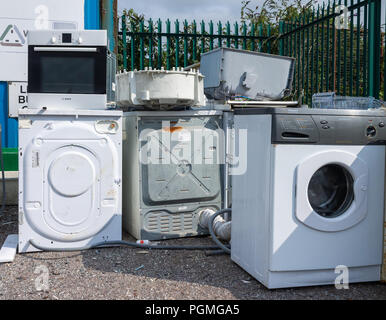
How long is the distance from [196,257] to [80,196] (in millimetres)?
992

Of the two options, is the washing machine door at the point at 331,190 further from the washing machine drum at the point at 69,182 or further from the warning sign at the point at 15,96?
the warning sign at the point at 15,96

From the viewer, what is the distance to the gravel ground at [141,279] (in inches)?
99.7

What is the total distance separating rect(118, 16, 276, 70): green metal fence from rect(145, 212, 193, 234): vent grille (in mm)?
2483

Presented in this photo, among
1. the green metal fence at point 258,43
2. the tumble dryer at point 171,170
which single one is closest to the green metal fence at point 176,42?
the green metal fence at point 258,43

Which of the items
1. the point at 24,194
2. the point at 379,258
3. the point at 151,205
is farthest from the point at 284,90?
the point at 24,194

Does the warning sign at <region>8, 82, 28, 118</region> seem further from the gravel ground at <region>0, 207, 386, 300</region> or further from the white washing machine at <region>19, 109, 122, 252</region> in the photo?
the gravel ground at <region>0, 207, 386, 300</region>

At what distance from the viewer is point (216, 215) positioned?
3461 millimetres

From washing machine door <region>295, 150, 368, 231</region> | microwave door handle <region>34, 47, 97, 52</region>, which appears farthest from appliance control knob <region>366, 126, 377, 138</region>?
microwave door handle <region>34, 47, 97, 52</region>

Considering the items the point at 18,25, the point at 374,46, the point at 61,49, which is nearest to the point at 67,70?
the point at 61,49

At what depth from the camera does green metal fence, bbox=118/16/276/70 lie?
5633mm

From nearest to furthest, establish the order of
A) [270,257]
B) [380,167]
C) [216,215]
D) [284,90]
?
[270,257] → [380,167] → [216,215] → [284,90]

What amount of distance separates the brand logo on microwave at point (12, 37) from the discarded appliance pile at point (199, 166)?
68.7 inches

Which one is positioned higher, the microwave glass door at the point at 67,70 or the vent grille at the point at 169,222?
the microwave glass door at the point at 67,70

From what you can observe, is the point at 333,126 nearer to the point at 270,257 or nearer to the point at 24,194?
the point at 270,257
